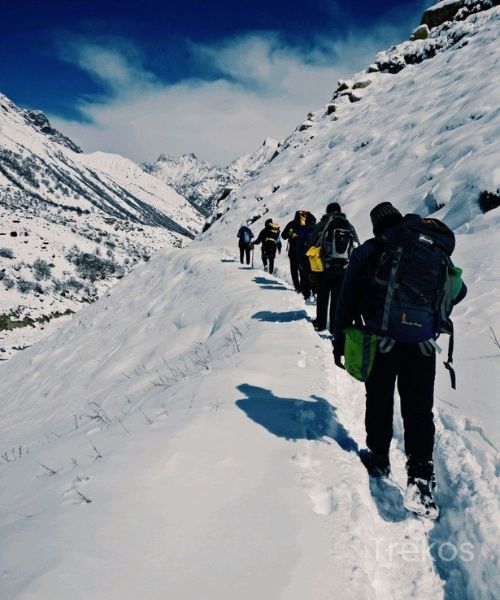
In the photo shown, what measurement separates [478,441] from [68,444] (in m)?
4.65

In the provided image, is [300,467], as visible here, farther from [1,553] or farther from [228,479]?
[1,553]

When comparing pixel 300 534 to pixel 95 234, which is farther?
pixel 95 234

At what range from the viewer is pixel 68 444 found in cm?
509

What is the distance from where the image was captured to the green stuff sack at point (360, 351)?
10.6 ft

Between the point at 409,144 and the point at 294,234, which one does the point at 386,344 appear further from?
the point at 409,144

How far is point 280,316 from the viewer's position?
28.1ft

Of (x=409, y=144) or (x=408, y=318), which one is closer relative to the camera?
(x=408, y=318)

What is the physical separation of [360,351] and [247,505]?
1.46 meters

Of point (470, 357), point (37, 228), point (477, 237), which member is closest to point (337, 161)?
point (477, 237)

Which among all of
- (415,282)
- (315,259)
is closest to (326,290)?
(315,259)

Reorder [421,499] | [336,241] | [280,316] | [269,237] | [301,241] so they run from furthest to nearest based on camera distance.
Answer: [269,237] < [301,241] < [280,316] < [336,241] < [421,499]

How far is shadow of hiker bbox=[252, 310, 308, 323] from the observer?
8.34m

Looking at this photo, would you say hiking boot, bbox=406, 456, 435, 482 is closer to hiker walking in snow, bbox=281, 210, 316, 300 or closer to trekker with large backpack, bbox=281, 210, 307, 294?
hiker walking in snow, bbox=281, 210, 316, 300

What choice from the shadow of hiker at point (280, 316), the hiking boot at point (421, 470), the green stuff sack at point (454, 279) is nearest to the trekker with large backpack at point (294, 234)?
the shadow of hiker at point (280, 316)
